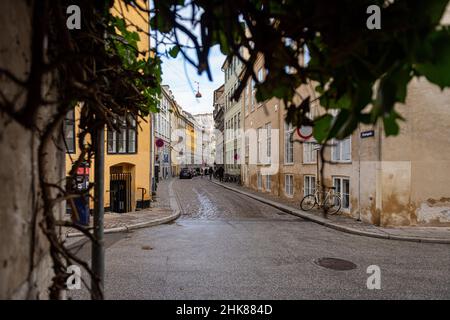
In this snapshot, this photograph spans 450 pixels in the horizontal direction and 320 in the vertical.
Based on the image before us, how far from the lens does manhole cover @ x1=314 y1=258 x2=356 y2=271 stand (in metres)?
5.89

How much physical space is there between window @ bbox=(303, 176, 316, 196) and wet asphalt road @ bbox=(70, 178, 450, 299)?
517 centimetres

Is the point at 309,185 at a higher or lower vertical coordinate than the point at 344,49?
lower

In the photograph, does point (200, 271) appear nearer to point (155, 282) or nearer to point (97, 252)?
point (155, 282)

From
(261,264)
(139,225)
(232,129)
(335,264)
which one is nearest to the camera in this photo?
(261,264)

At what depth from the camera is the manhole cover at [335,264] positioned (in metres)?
5.89

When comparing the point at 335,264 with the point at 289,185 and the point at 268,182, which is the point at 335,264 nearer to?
the point at 289,185

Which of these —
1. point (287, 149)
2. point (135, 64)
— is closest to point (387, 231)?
point (135, 64)

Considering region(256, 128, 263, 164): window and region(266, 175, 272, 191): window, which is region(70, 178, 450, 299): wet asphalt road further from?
region(256, 128, 263, 164): window

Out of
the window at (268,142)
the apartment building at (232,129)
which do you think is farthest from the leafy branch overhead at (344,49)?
the apartment building at (232,129)

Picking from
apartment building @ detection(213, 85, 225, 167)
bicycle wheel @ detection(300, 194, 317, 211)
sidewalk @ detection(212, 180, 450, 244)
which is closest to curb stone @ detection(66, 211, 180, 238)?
sidewalk @ detection(212, 180, 450, 244)

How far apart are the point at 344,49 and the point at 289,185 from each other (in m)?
17.4

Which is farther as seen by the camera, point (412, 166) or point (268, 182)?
point (268, 182)

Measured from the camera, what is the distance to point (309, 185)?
1538 centimetres
